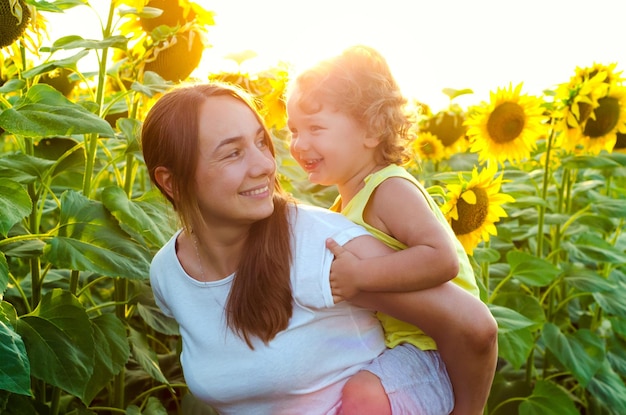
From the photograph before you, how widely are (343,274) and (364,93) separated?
0.50 metres

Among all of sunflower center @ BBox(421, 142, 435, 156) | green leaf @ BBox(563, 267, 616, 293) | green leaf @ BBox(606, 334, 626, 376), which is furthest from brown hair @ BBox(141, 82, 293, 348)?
sunflower center @ BBox(421, 142, 435, 156)

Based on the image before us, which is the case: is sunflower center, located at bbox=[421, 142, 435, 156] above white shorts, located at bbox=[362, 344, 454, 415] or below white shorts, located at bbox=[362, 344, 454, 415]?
below

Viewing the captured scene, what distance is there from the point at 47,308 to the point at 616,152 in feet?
7.13

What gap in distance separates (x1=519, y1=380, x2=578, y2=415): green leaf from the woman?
1045 millimetres

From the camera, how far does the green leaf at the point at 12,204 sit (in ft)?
4.83

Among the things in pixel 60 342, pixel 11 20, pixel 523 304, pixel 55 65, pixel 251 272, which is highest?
pixel 11 20

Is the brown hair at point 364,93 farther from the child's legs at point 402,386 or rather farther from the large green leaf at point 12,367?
the large green leaf at point 12,367

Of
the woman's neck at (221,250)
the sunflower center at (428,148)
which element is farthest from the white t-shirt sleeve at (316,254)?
the sunflower center at (428,148)

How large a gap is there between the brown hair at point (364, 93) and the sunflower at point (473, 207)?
1.20ft

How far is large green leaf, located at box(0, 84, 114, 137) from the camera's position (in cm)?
153

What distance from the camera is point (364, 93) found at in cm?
169

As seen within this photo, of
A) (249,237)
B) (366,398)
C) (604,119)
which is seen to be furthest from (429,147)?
(366,398)

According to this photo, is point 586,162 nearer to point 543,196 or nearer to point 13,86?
point 543,196

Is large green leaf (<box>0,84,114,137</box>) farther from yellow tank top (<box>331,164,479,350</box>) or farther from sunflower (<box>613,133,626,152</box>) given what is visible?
sunflower (<box>613,133,626,152</box>)
